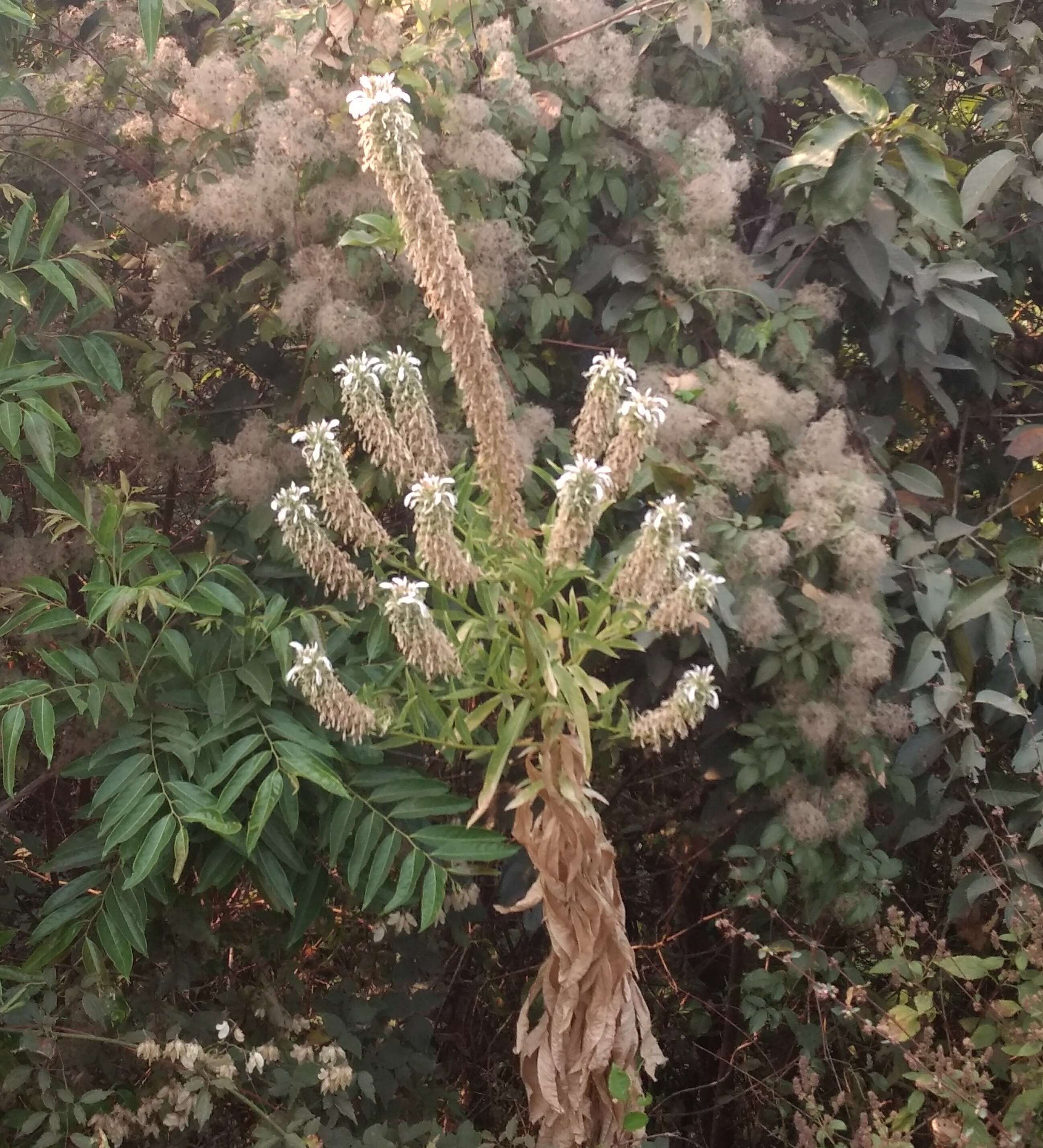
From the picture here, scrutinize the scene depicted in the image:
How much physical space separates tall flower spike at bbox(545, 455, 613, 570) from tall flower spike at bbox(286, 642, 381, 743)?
0.34 metres

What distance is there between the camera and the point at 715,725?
2.46 m

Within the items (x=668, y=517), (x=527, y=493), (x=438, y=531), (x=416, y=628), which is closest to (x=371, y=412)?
(x=438, y=531)

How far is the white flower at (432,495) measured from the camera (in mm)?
1531

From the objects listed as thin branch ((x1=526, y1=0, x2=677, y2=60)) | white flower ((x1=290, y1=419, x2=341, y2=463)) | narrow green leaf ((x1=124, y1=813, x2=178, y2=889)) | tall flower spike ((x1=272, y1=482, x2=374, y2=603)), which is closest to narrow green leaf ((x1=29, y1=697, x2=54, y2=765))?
narrow green leaf ((x1=124, y1=813, x2=178, y2=889))

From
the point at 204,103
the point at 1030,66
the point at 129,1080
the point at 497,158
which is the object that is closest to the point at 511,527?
the point at 497,158

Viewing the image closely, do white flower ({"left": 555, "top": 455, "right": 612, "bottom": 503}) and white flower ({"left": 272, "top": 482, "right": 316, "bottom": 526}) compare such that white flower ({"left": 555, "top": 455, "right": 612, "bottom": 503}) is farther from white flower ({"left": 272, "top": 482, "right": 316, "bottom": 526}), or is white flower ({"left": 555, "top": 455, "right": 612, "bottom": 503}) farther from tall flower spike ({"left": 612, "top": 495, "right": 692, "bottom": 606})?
white flower ({"left": 272, "top": 482, "right": 316, "bottom": 526})

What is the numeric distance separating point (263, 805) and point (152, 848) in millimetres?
174

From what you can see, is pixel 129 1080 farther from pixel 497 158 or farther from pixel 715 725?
pixel 497 158

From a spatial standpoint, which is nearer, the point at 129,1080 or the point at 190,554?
the point at 190,554

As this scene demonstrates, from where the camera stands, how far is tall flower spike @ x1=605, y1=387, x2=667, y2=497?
64.2 inches

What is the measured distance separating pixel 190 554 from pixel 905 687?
135cm

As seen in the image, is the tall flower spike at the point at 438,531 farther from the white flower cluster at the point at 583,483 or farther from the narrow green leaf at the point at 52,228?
the narrow green leaf at the point at 52,228

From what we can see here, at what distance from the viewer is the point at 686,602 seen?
5.38ft

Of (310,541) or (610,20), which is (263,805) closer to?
(310,541)
